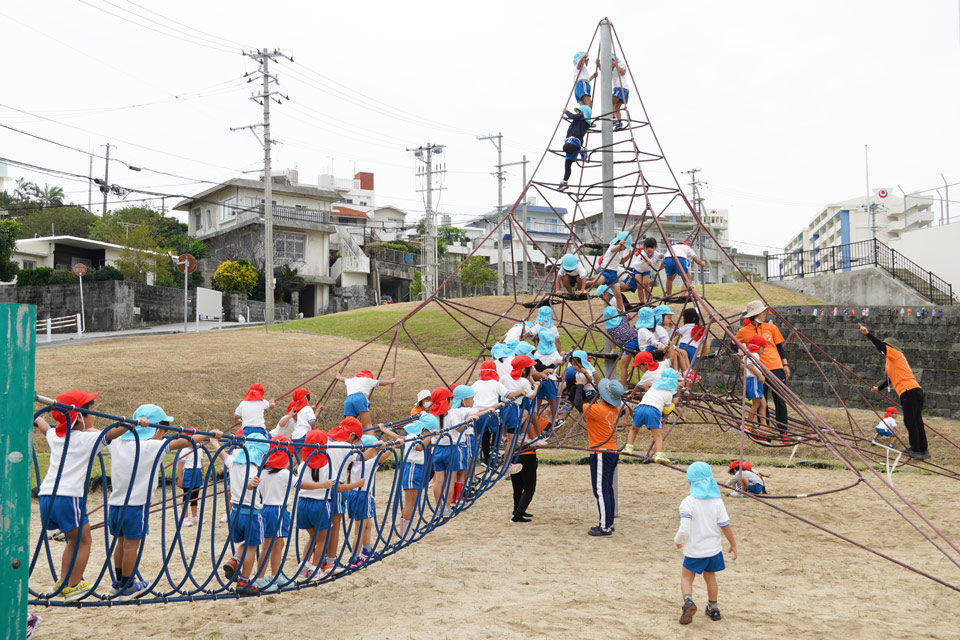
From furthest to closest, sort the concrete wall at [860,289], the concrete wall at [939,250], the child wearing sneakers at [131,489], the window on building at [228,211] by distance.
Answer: the window on building at [228,211] → the concrete wall at [939,250] → the concrete wall at [860,289] → the child wearing sneakers at [131,489]

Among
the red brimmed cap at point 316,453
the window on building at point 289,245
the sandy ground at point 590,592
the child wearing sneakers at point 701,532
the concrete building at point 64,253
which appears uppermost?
the window on building at point 289,245

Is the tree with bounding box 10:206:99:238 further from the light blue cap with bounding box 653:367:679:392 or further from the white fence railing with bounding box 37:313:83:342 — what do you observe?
the light blue cap with bounding box 653:367:679:392

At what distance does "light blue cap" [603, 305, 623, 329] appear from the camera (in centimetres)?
817

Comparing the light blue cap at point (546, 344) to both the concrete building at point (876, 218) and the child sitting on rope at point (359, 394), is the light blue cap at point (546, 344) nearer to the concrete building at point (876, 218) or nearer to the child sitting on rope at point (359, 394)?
the child sitting on rope at point (359, 394)

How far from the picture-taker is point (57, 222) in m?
36.3

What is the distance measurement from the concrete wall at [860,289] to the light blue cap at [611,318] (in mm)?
14781

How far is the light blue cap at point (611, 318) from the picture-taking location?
8172 mm

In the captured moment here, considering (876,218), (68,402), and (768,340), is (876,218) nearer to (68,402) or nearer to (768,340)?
(768,340)

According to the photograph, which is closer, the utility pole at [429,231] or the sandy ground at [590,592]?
the sandy ground at [590,592]

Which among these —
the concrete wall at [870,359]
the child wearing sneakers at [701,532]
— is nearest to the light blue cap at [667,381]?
the child wearing sneakers at [701,532]

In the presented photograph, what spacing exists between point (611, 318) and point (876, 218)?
4854 cm

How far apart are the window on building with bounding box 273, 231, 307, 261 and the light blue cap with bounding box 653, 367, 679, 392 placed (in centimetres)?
2919

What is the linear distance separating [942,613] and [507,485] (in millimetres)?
5773

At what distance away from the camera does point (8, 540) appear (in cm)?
317
